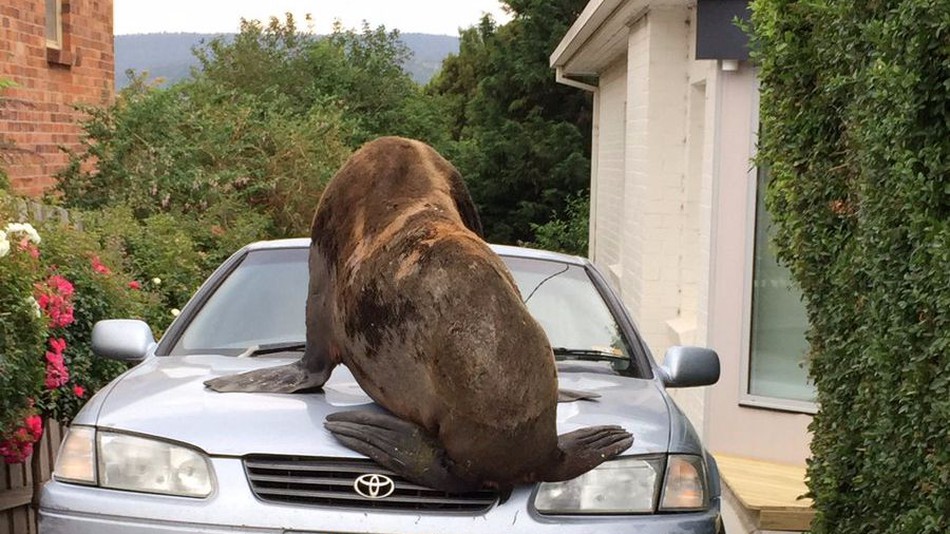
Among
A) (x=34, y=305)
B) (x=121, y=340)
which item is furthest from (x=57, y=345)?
(x=121, y=340)

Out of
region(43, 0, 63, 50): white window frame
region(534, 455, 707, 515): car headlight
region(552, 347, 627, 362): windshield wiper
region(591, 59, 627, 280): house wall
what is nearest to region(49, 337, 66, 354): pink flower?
region(552, 347, 627, 362): windshield wiper

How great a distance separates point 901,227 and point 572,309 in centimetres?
183

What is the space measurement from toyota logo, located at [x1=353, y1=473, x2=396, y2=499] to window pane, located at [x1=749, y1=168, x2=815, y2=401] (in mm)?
4656

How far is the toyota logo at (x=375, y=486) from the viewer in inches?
153

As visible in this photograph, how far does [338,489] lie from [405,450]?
24 centimetres

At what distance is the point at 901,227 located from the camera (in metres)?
3.83

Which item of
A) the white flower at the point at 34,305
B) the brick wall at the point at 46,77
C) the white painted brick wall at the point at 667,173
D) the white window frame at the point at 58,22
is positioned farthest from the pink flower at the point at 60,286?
the white window frame at the point at 58,22

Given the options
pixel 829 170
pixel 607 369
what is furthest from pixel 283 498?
pixel 829 170

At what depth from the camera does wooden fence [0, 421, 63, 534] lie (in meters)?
6.32

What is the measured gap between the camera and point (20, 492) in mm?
6422

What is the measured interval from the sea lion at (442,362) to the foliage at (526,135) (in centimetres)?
2036

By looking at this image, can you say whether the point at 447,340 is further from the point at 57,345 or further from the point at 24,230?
the point at 57,345

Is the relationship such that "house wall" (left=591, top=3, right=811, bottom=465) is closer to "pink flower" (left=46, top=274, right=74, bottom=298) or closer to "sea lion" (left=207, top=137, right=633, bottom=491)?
"sea lion" (left=207, top=137, right=633, bottom=491)

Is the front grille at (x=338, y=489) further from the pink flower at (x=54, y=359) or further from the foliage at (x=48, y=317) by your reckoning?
the pink flower at (x=54, y=359)
